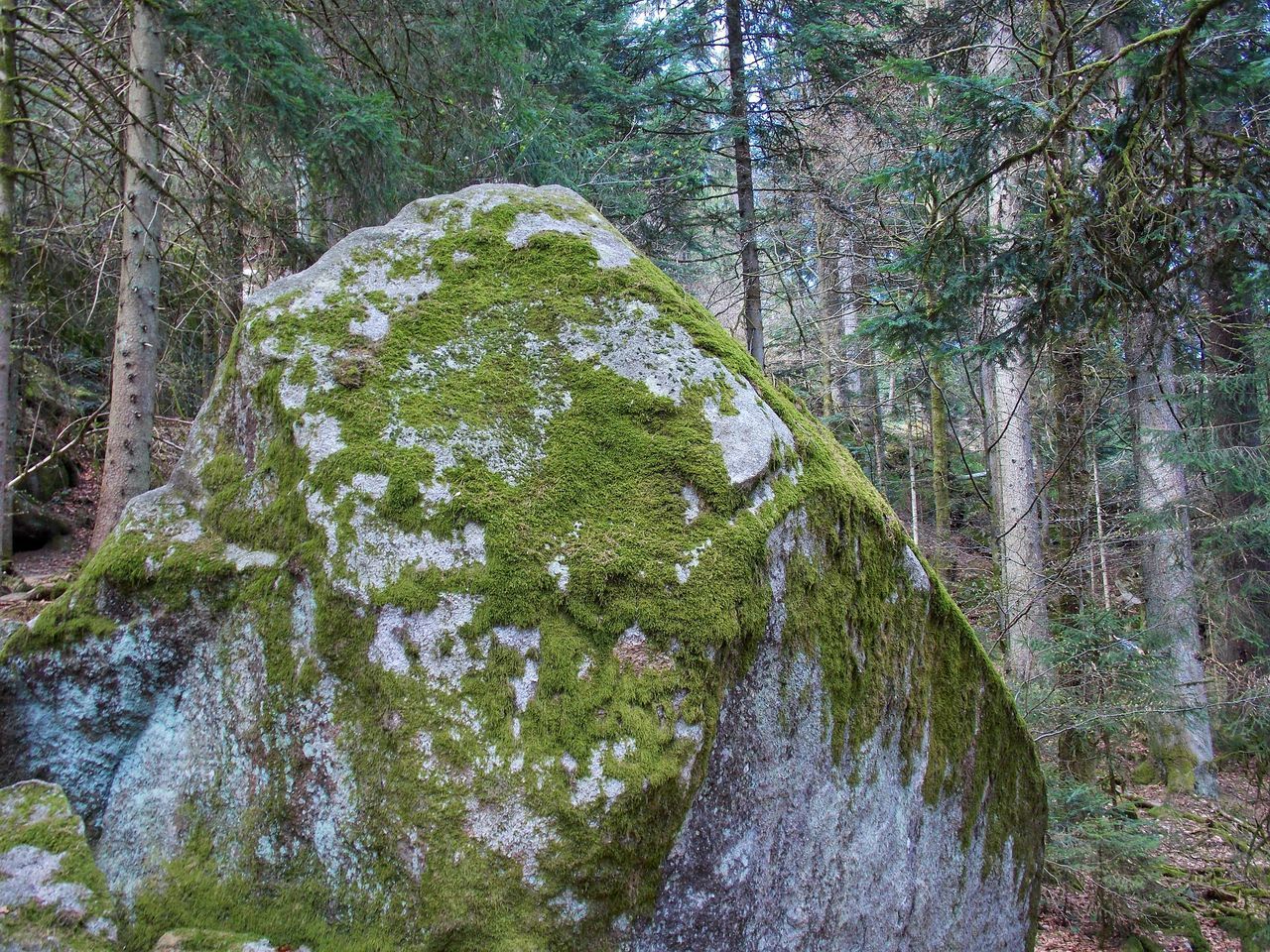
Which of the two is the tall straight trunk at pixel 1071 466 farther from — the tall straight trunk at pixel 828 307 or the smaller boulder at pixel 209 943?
the smaller boulder at pixel 209 943

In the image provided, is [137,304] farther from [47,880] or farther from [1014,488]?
[1014,488]

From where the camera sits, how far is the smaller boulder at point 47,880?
187 cm

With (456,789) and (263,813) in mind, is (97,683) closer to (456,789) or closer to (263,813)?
(263,813)

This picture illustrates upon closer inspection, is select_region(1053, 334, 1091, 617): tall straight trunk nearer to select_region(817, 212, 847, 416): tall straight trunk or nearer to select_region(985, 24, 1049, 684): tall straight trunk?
select_region(985, 24, 1049, 684): tall straight trunk

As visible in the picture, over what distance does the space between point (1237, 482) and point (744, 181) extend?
6491 mm

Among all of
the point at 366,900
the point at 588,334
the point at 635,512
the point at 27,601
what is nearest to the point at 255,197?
the point at 27,601

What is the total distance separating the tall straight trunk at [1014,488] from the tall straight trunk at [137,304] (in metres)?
6.20

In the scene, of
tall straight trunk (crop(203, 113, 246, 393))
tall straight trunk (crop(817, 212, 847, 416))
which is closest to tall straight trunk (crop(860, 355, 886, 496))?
tall straight trunk (crop(817, 212, 847, 416))

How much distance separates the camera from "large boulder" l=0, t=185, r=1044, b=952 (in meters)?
2.03

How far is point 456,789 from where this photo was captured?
2.00 metres

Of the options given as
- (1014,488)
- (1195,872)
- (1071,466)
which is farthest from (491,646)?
(1071,466)

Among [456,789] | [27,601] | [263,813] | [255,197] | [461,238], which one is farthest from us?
[255,197]

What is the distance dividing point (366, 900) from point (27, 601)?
17.5ft

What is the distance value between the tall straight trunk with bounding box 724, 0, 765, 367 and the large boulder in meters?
7.19
